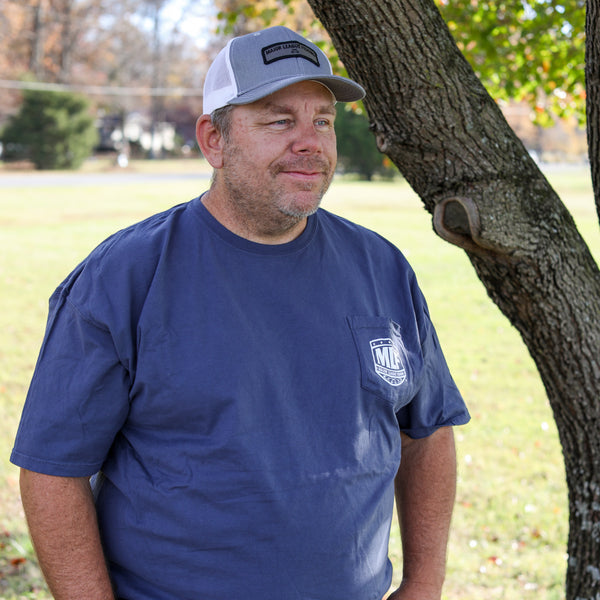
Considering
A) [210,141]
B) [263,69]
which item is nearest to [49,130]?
[210,141]

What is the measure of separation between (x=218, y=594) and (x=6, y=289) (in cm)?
1153

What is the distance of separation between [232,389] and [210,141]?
70 centimetres

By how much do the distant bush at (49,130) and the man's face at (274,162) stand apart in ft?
139

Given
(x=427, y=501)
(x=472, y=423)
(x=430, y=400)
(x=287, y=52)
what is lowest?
(x=472, y=423)

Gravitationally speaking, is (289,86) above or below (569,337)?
above

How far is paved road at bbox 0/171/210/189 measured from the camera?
33766 millimetres

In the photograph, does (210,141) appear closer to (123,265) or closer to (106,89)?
(123,265)

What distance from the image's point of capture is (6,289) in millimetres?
12531

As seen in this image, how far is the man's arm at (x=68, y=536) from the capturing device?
1925mm

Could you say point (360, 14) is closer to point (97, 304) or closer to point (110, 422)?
point (97, 304)

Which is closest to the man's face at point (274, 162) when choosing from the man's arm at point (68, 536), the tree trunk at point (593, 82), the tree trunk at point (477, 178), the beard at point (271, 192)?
the beard at point (271, 192)

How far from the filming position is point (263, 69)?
6.75ft

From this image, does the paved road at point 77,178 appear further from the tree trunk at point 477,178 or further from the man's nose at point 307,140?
the man's nose at point 307,140

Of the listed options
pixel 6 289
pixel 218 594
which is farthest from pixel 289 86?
pixel 6 289
